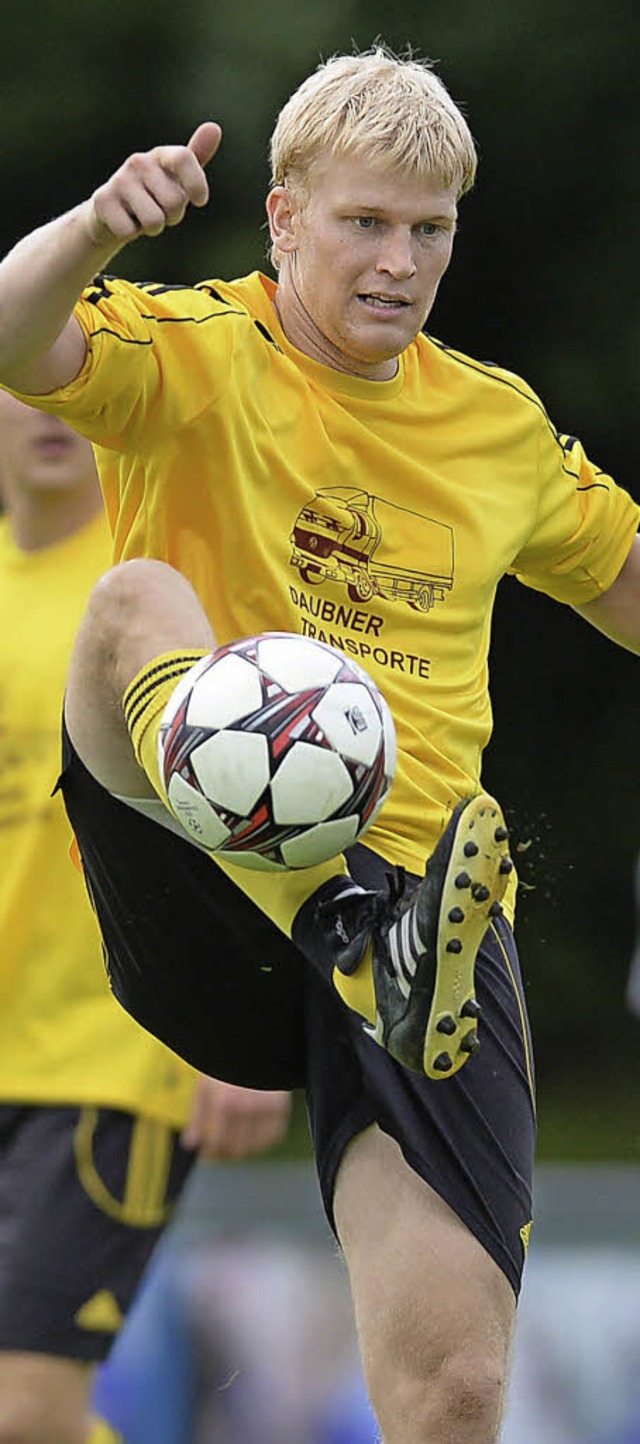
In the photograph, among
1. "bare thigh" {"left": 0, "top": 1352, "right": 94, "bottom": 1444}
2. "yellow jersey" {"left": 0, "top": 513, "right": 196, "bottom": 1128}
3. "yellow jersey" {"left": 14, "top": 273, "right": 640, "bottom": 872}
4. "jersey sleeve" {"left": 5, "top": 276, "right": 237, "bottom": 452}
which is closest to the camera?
"jersey sleeve" {"left": 5, "top": 276, "right": 237, "bottom": 452}

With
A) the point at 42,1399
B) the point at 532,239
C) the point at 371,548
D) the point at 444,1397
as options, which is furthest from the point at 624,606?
the point at 532,239

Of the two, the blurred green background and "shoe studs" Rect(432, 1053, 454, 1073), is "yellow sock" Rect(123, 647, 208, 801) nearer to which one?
"shoe studs" Rect(432, 1053, 454, 1073)

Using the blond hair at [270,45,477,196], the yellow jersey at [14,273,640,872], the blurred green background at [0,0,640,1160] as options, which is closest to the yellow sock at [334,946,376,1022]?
the yellow jersey at [14,273,640,872]

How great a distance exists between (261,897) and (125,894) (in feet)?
1.09

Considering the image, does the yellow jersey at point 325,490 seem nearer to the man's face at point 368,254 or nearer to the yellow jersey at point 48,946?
the man's face at point 368,254

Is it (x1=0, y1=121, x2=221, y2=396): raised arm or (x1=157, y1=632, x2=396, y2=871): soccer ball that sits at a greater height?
(x1=0, y1=121, x2=221, y2=396): raised arm

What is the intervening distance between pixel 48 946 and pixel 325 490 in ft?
5.72

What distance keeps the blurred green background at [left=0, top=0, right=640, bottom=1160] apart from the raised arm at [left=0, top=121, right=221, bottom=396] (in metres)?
5.47

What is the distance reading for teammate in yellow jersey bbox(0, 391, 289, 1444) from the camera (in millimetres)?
4883

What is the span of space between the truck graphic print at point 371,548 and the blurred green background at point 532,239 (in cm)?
510

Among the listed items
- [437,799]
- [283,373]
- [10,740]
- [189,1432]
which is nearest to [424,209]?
[283,373]

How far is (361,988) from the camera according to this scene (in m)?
3.24

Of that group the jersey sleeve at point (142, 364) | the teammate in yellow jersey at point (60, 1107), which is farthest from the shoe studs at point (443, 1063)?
the teammate in yellow jersey at point (60, 1107)

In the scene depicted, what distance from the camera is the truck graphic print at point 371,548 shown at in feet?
12.2
